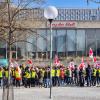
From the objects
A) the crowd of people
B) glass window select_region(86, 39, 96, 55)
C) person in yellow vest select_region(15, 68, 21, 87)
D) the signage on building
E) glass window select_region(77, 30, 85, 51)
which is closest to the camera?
person in yellow vest select_region(15, 68, 21, 87)

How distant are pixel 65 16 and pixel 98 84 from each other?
32.0 metres

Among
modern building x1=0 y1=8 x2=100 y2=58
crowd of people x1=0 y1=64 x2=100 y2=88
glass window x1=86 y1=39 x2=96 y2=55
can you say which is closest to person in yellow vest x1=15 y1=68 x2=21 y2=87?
crowd of people x1=0 y1=64 x2=100 y2=88

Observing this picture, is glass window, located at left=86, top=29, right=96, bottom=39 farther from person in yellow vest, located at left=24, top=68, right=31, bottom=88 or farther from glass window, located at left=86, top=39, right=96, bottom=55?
person in yellow vest, located at left=24, top=68, right=31, bottom=88

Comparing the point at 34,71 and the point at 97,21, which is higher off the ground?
the point at 97,21

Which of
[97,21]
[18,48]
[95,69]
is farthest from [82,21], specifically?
[95,69]

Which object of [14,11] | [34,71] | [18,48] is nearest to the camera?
[14,11]

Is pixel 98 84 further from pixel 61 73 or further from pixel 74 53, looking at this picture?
pixel 74 53

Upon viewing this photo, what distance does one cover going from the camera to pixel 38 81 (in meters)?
33.4

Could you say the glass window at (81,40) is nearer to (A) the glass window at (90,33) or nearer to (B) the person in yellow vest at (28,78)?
(A) the glass window at (90,33)

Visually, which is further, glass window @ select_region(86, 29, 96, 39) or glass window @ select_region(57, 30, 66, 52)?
glass window @ select_region(86, 29, 96, 39)

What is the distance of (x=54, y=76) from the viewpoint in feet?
111

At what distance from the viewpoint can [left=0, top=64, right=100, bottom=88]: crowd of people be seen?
1298 inches

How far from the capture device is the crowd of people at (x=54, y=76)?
33.0 metres

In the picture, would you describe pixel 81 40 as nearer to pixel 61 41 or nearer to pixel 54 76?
pixel 61 41
